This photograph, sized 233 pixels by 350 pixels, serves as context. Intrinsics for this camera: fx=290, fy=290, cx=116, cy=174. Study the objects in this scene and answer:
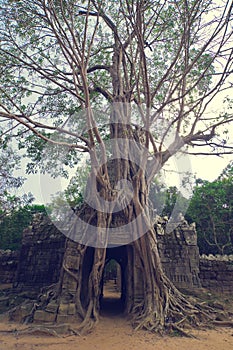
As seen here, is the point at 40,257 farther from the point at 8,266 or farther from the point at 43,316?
the point at 43,316

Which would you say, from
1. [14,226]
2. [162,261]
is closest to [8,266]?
[162,261]

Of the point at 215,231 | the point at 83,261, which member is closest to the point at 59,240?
the point at 83,261

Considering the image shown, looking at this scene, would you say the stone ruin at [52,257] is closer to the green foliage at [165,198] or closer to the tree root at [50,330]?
the tree root at [50,330]

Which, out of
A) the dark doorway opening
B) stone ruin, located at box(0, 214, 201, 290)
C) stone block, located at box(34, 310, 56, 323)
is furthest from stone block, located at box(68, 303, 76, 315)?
stone ruin, located at box(0, 214, 201, 290)

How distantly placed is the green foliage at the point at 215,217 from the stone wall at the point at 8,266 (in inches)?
326

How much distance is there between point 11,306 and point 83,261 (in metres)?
2.28

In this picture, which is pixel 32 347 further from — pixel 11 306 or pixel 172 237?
pixel 172 237

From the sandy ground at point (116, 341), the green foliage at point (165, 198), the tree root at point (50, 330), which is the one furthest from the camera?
the green foliage at point (165, 198)

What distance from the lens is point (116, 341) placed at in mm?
5137

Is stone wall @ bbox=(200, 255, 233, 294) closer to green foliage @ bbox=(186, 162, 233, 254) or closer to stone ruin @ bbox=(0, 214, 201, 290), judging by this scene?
stone ruin @ bbox=(0, 214, 201, 290)

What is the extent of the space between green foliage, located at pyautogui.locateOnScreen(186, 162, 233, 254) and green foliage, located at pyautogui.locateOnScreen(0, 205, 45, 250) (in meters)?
8.80

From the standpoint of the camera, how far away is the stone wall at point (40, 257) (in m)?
8.45

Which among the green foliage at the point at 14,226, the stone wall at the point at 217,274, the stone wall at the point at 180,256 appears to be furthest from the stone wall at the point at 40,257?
the green foliage at the point at 14,226

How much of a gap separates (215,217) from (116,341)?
32.3ft
